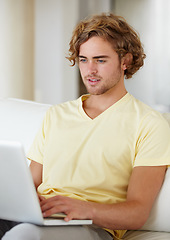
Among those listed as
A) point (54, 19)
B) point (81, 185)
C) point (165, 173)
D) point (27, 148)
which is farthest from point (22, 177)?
point (54, 19)

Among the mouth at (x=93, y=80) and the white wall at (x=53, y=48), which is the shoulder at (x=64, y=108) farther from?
the white wall at (x=53, y=48)

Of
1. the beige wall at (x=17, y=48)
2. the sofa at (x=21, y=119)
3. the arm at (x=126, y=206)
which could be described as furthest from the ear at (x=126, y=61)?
the beige wall at (x=17, y=48)

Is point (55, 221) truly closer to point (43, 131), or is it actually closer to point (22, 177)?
point (22, 177)

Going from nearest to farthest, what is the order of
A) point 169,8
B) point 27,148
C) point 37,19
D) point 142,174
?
point 142,174
point 27,148
point 37,19
point 169,8

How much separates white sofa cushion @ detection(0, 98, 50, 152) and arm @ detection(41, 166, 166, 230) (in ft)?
1.81

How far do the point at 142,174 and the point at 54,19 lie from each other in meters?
3.27

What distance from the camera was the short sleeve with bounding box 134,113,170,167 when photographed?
52.7 inches

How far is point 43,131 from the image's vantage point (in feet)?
5.32

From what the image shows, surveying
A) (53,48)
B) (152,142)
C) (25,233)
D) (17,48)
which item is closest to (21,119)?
(152,142)

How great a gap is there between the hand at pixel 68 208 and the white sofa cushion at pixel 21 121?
1.83 feet

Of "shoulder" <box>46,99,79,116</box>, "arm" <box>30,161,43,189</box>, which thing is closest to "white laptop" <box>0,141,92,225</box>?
"arm" <box>30,161,43,189</box>

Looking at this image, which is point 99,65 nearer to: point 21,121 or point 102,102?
point 102,102

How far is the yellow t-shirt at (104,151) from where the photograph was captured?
1380 millimetres

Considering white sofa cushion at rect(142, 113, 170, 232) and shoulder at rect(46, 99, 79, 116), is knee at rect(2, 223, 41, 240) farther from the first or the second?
shoulder at rect(46, 99, 79, 116)
